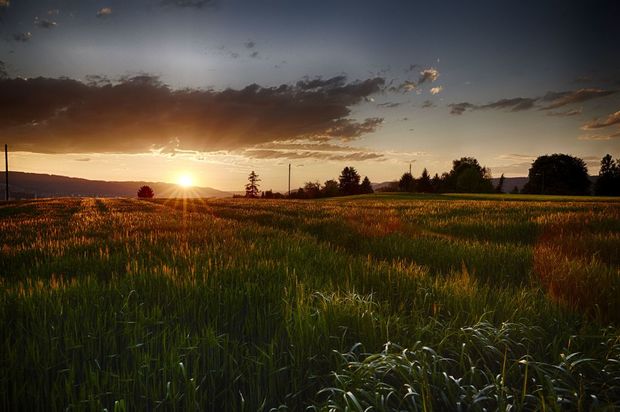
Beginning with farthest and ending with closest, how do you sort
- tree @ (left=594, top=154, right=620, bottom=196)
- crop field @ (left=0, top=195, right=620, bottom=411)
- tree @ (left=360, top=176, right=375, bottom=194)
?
1. tree @ (left=360, top=176, right=375, bottom=194)
2. tree @ (left=594, top=154, right=620, bottom=196)
3. crop field @ (left=0, top=195, right=620, bottom=411)

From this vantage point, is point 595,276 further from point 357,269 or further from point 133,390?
point 133,390

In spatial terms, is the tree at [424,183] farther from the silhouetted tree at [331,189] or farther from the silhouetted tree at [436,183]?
the silhouetted tree at [331,189]

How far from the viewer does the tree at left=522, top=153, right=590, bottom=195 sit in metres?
115

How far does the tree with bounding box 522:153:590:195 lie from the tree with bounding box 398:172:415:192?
37.2 meters

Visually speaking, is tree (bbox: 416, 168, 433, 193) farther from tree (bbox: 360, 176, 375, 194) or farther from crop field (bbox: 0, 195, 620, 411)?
crop field (bbox: 0, 195, 620, 411)

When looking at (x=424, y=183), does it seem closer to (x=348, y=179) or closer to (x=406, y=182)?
(x=406, y=182)

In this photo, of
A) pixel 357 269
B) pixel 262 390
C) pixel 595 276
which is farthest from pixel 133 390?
pixel 595 276

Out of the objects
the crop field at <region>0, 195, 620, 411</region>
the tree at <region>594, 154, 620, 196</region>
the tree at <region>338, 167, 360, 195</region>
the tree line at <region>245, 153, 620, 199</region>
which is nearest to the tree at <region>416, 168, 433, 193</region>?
the tree line at <region>245, 153, 620, 199</region>

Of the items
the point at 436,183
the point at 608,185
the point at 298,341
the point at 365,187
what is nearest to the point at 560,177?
the point at 608,185

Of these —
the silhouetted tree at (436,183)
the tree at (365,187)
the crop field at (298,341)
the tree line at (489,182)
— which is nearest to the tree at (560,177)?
the tree line at (489,182)

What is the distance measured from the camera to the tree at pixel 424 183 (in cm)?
12965

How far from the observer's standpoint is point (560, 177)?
4624 inches

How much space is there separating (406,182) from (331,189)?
30439mm

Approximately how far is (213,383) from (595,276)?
16.4 feet
